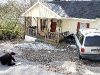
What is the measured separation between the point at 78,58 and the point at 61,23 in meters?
8.74

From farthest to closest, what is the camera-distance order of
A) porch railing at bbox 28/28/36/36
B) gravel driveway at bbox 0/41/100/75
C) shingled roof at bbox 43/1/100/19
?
porch railing at bbox 28/28/36/36 → shingled roof at bbox 43/1/100/19 → gravel driveway at bbox 0/41/100/75

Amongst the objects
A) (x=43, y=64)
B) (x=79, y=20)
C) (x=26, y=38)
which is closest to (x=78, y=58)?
(x=43, y=64)

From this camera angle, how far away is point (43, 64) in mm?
12188

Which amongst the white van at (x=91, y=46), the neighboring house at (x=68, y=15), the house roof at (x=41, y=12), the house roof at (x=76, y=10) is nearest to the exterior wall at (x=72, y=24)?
the neighboring house at (x=68, y=15)

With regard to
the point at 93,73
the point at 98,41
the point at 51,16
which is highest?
the point at 51,16

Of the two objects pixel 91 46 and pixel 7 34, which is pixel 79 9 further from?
pixel 91 46

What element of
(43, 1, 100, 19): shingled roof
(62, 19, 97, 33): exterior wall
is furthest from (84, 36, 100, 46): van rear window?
(43, 1, 100, 19): shingled roof

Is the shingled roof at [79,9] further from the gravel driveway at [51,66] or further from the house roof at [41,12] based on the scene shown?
the gravel driveway at [51,66]

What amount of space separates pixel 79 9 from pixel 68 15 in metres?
1.84

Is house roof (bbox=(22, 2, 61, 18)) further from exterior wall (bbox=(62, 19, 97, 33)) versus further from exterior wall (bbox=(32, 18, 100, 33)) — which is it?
exterior wall (bbox=(62, 19, 97, 33))

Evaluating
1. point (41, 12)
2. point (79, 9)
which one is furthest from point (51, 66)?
point (79, 9)

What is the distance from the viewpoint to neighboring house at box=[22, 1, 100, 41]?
19.9 m

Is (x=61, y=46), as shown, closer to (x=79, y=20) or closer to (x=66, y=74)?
(x=79, y=20)

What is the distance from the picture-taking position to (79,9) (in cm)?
2164
